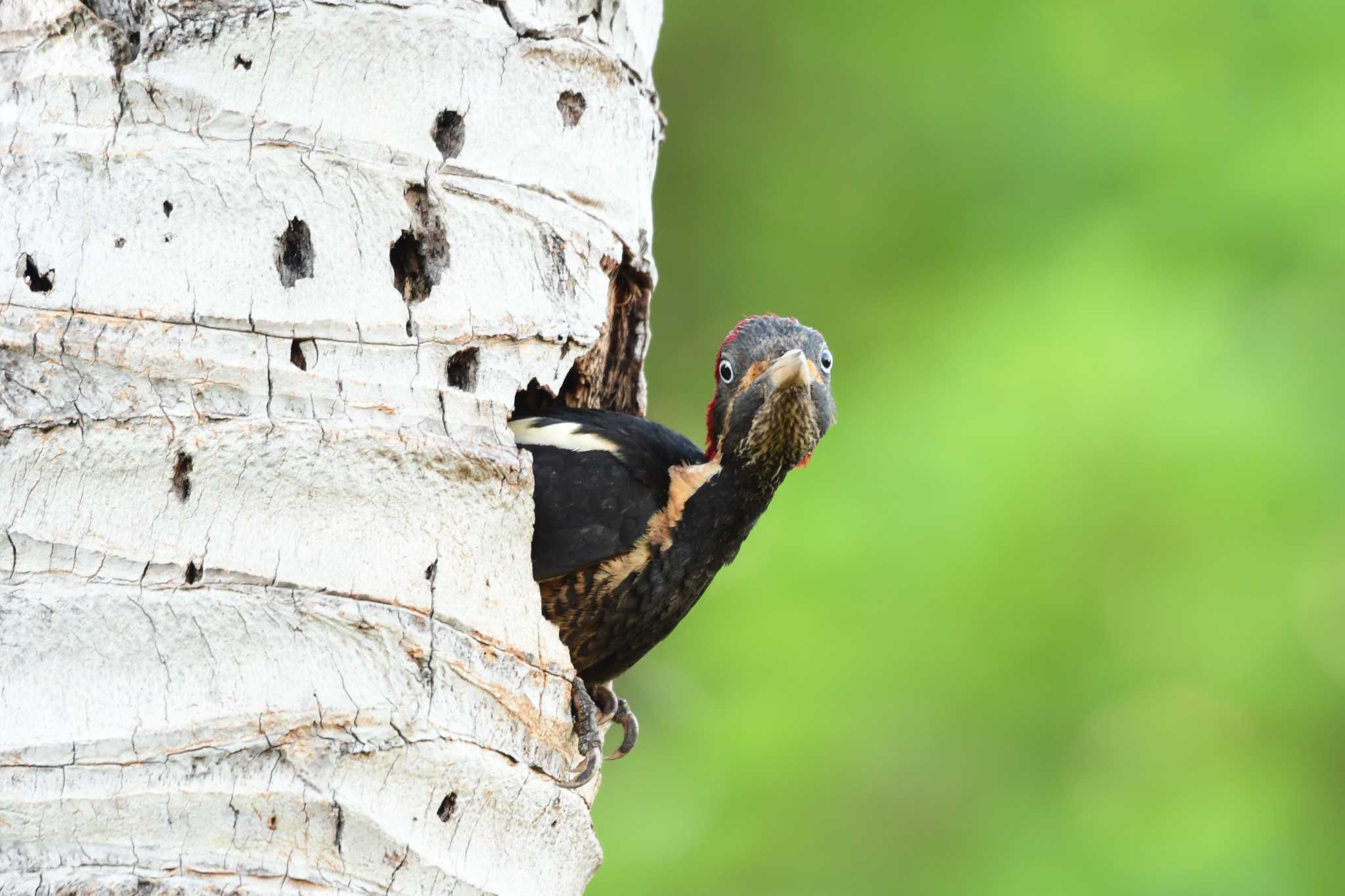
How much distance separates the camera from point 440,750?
2.35 metres

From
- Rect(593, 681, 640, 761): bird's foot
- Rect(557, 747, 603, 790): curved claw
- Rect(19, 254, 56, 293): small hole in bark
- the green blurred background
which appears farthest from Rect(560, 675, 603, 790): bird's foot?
the green blurred background

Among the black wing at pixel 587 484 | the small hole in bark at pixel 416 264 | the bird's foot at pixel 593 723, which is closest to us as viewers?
the small hole in bark at pixel 416 264

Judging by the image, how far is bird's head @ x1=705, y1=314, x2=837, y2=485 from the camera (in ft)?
11.1

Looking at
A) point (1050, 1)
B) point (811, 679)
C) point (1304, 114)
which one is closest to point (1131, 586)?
point (811, 679)

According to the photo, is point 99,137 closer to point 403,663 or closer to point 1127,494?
point 403,663

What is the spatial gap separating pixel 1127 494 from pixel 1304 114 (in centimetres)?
150

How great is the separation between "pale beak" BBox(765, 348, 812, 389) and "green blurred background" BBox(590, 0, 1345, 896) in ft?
5.90

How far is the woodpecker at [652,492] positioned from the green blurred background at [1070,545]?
65.3 inches

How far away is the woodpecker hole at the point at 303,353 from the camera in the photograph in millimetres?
2352

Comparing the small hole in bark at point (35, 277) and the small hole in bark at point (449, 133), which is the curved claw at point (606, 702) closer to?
the small hole in bark at point (449, 133)

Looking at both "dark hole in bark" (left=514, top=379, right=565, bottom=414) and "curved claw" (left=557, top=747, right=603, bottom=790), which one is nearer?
"curved claw" (left=557, top=747, right=603, bottom=790)

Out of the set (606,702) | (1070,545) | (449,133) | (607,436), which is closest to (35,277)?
(449,133)

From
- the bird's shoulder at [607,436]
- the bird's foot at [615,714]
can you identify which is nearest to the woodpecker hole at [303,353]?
the bird's shoulder at [607,436]

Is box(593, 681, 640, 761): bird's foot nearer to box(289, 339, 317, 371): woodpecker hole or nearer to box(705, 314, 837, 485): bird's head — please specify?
box(705, 314, 837, 485): bird's head
